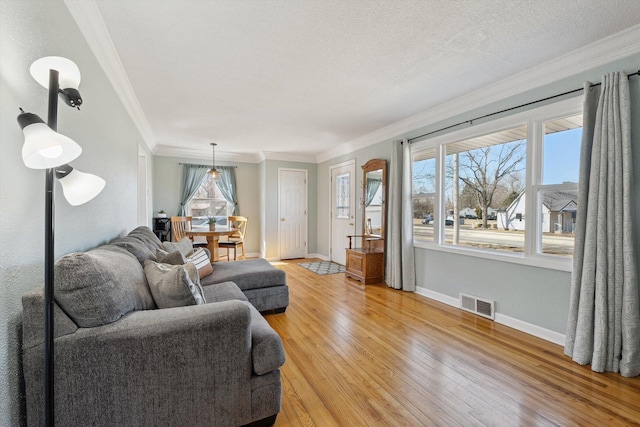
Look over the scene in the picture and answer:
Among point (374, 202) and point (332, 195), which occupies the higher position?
point (332, 195)

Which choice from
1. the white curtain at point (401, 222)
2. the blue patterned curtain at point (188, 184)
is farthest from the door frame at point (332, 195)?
the blue patterned curtain at point (188, 184)

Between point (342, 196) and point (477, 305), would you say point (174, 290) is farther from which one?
point (342, 196)

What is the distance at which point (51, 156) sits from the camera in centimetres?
86

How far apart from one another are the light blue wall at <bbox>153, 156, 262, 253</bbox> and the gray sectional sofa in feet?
15.9

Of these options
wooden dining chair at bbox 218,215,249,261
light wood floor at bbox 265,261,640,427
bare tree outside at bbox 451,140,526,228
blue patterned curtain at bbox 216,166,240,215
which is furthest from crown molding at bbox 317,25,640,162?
blue patterned curtain at bbox 216,166,240,215

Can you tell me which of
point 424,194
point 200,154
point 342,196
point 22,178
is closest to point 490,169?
point 424,194

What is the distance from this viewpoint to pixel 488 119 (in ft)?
9.92

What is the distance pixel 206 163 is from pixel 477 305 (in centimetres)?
580

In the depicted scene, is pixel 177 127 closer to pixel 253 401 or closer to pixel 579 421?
pixel 253 401

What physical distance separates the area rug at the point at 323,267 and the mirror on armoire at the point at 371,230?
21.8 inches

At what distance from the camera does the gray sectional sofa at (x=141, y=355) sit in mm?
1122

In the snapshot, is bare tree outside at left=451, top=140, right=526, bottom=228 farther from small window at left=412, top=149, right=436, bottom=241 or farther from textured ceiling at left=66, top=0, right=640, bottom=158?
textured ceiling at left=66, top=0, right=640, bottom=158

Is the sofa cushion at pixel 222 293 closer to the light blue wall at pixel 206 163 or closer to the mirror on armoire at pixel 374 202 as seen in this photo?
the mirror on armoire at pixel 374 202

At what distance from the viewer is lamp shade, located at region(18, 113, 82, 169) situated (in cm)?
82
